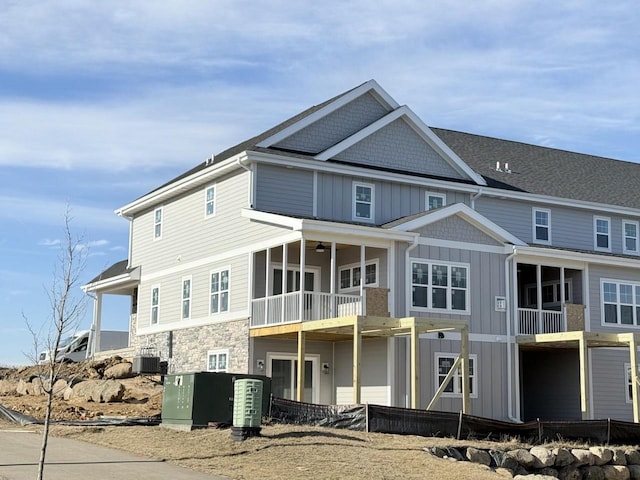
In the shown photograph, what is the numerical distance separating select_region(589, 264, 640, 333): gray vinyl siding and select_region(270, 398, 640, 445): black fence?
7.86 metres

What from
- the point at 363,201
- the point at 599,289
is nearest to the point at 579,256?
the point at 599,289

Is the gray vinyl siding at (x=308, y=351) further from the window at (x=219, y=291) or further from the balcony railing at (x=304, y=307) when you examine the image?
the window at (x=219, y=291)

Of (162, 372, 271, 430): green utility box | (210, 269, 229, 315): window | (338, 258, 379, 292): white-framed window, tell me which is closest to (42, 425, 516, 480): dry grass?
(162, 372, 271, 430): green utility box

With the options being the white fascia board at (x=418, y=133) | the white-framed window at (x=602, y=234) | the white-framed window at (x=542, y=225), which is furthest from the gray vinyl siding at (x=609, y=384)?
the white fascia board at (x=418, y=133)

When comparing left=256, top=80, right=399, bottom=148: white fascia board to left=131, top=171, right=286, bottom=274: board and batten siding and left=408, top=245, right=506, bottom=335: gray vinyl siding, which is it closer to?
left=131, top=171, right=286, bottom=274: board and batten siding

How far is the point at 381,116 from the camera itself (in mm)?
32062

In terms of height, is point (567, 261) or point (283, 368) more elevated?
point (567, 261)

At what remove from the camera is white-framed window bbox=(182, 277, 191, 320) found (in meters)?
31.5

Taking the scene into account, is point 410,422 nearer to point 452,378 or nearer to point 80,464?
point 452,378

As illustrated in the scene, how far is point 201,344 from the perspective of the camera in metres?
30.2

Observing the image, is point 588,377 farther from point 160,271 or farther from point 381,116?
point 160,271

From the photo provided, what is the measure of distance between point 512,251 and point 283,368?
8.11 metres

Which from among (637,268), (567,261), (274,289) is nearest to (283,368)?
(274,289)

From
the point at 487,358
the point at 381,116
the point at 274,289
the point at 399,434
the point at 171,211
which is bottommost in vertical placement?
the point at 399,434
